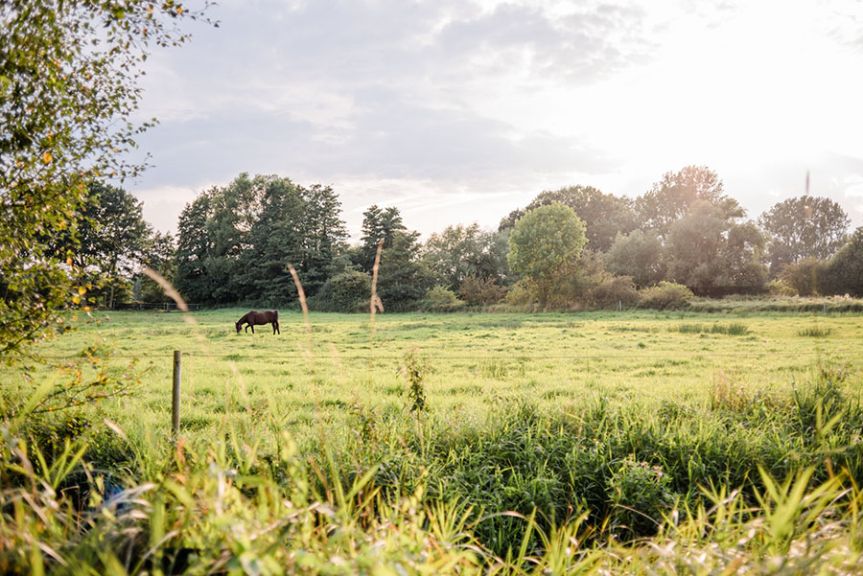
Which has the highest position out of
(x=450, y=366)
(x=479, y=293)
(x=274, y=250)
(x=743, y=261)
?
(x=274, y=250)

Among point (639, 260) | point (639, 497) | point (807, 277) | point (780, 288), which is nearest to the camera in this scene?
point (639, 497)

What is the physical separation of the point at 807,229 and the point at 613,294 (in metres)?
56.2

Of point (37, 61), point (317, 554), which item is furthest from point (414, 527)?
point (37, 61)

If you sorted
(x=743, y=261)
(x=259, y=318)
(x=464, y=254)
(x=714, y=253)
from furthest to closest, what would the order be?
(x=464, y=254)
(x=714, y=253)
(x=743, y=261)
(x=259, y=318)

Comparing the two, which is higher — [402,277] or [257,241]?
[257,241]

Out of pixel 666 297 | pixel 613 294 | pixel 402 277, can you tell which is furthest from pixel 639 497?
pixel 402 277

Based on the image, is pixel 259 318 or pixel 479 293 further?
pixel 479 293

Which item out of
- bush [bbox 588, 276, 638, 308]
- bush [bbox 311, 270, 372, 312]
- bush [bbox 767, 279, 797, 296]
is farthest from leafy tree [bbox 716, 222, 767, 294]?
bush [bbox 311, 270, 372, 312]

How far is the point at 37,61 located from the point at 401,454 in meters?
5.31

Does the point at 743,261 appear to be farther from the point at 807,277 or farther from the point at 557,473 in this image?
the point at 557,473

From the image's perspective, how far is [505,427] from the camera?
6.36m

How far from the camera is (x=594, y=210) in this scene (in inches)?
2862

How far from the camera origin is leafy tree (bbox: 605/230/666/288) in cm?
5553

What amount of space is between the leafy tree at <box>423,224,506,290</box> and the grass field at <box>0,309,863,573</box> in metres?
46.4
